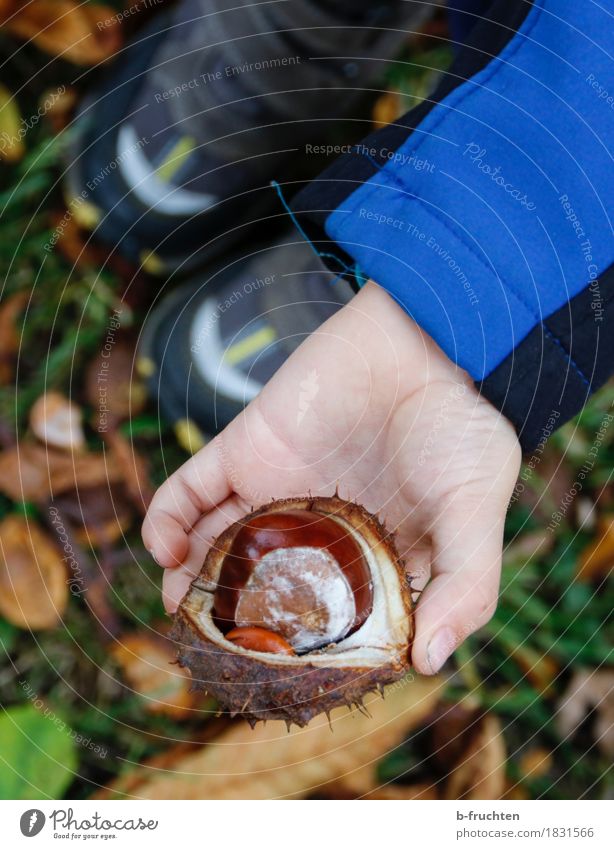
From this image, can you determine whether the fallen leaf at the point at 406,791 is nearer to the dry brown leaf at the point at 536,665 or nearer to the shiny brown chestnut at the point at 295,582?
the dry brown leaf at the point at 536,665

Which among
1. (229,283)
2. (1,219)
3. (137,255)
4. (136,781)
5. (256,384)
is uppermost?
(1,219)

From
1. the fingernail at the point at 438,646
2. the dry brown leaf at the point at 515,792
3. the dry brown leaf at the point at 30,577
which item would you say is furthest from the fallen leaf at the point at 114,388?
the dry brown leaf at the point at 515,792

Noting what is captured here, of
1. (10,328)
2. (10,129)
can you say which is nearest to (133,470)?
(10,328)

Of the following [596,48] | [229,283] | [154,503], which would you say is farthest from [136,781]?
[596,48]

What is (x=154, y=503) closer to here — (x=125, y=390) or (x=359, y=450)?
(x=359, y=450)

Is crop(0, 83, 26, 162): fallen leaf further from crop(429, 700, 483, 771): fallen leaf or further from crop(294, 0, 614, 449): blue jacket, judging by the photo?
crop(429, 700, 483, 771): fallen leaf

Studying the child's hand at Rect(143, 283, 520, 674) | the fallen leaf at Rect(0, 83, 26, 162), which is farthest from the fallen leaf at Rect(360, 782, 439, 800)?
the fallen leaf at Rect(0, 83, 26, 162)
